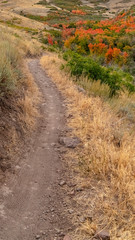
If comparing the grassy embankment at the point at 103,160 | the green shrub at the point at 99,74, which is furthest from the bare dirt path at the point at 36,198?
the green shrub at the point at 99,74

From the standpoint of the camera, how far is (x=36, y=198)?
10.3 feet

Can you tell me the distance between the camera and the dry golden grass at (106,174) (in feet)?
8.62

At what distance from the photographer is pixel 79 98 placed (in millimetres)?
7016

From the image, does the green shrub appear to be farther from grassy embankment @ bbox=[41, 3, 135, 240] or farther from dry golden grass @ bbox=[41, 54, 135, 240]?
dry golden grass @ bbox=[41, 54, 135, 240]

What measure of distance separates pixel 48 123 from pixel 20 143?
4.65 feet

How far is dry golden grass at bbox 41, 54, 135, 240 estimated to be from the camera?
2626 millimetres

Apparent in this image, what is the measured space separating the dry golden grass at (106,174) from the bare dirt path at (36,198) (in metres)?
0.33

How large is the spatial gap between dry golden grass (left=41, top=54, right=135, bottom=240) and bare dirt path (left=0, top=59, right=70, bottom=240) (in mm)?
330

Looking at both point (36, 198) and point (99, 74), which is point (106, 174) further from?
point (99, 74)

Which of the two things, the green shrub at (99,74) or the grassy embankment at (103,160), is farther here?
the green shrub at (99,74)

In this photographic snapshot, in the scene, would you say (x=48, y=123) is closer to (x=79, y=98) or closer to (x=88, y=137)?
(x=88, y=137)

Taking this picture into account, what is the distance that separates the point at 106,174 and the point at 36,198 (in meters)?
1.15

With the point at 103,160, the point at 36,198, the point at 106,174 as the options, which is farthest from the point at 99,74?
the point at 36,198

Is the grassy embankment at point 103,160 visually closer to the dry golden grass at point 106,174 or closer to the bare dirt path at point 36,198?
the dry golden grass at point 106,174
